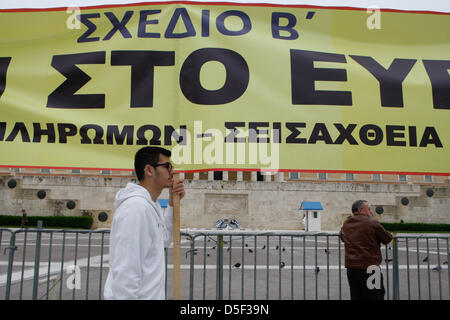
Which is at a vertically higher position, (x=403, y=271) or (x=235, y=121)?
(x=235, y=121)

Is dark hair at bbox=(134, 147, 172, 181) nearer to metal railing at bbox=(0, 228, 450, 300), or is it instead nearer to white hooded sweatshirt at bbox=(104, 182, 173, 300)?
white hooded sweatshirt at bbox=(104, 182, 173, 300)

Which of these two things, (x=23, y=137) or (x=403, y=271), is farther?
(x=403, y=271)

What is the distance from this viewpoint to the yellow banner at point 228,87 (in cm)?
290

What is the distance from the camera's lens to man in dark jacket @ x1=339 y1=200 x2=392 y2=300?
482 centimetres

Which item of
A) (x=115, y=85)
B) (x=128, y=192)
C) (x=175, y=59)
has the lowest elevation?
(x=128, y=192)

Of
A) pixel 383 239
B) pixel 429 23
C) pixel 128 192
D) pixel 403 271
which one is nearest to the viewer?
pixel 128 192

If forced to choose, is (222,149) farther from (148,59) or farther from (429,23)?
(429,23)

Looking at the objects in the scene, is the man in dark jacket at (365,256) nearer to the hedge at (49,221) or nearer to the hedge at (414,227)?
the hedge at (49,221)

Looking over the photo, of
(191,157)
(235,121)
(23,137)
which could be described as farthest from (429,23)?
(23,137)

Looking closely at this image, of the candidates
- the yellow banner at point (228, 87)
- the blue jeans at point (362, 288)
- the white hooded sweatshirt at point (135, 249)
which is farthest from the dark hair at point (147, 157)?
the blue jeans at point (362, 288)

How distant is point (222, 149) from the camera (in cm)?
288

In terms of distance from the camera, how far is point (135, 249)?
1918 millimetres

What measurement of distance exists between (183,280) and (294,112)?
5.83m

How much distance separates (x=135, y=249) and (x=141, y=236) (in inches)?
3.3
